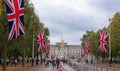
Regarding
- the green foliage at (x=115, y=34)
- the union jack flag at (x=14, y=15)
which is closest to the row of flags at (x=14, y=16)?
the union jack flag at (x=14, y=15)

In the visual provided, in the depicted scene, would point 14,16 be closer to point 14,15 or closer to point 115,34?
A: point 14,15

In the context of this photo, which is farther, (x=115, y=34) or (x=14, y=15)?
(x=115, y=34)

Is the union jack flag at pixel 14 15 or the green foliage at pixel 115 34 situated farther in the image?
the green foliage at pixel 115 34

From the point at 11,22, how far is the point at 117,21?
7028cm

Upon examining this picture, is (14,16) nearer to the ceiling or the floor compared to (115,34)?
nearer to the ceiling

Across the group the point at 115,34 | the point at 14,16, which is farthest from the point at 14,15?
the point at 115,34

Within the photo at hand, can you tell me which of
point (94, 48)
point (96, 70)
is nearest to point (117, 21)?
point (94, 48)

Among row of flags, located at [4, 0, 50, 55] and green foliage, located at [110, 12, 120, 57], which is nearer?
row of flags, located at [4, 0, 50, 55]

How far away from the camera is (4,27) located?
161ft

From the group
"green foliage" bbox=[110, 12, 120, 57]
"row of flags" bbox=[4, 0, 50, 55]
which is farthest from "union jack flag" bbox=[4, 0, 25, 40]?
"green foliage" bbox=[110, 12, 120, 57]

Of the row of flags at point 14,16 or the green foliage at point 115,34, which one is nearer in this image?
the row of flags at point 14,16

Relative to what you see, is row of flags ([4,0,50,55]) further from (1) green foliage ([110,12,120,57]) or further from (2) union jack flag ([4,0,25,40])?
(1) green foliage ([110,12,120,57])

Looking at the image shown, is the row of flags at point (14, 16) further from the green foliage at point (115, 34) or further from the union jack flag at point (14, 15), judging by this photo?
the green foliage at point (115, 34)

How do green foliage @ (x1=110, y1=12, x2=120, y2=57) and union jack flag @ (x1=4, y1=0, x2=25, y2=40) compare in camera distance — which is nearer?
union jack flag @ (x1=4, y1=0, x2=25, y2=40)
